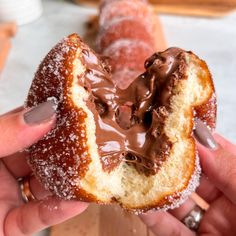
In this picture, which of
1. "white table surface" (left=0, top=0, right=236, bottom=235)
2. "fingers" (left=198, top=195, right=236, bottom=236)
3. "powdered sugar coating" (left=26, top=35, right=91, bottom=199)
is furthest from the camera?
"white table surface" (left=0, top=0, right=236, bottom=235)

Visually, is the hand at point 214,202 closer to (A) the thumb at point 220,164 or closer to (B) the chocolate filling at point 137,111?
(A) the thumb at point 220,164

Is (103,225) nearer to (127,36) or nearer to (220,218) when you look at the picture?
(220,218)

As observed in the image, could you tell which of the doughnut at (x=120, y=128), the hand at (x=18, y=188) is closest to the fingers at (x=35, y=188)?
the hand at (x=18, y=188)

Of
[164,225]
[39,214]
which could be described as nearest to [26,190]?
[39,214]

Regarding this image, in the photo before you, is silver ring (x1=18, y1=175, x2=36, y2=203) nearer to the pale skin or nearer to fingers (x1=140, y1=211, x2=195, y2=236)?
the pale skin

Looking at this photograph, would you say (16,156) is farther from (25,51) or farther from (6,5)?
(6,5)

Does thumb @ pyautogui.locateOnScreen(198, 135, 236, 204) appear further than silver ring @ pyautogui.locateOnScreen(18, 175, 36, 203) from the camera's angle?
No

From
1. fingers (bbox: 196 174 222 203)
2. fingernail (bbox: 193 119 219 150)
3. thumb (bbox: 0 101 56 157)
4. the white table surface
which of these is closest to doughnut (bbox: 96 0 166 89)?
the white table surface

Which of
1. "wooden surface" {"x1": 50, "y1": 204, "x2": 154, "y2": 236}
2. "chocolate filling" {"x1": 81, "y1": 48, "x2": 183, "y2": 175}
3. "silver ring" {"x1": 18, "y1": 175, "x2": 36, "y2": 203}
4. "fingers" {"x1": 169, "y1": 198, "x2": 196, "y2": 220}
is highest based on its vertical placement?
Result: "chocolate filling" {"x1": 81, "y1": 48, "x2": 183, "y2": 175}
